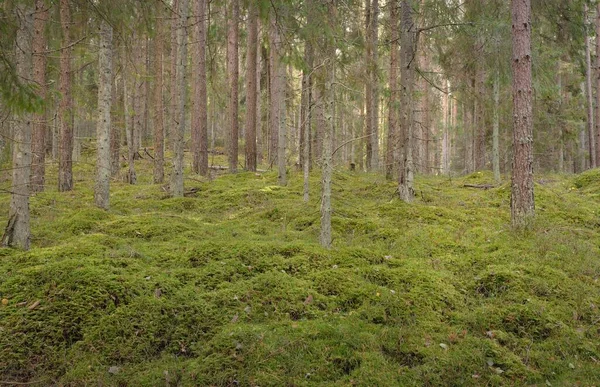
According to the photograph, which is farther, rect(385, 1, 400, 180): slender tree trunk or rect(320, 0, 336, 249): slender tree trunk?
rect(385, 1, 400, 180): slender tree trunk

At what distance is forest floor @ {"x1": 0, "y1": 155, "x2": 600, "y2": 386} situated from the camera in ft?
12.9

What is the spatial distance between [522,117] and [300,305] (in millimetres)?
5091

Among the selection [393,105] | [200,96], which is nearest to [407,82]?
[393,105]

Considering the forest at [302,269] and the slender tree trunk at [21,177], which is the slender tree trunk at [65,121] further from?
the slender tree trunk at [21,177]

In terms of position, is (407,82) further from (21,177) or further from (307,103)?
(21,177)

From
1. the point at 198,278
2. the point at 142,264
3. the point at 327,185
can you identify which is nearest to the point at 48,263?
the point at 142,264

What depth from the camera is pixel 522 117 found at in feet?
22.9

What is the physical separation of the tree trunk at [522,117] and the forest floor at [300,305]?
17.1 inches

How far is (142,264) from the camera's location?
5.59m

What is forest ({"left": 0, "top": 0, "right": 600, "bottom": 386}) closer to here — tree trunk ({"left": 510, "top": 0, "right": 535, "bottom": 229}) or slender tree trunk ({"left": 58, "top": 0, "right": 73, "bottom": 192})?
tree trunk ({"left": 510, "top": 0, "right": 535, "bottom": 229})

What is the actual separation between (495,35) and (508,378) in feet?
28.0

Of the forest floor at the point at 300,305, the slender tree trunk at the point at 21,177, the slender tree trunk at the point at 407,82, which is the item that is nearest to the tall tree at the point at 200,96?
the forest floor at the point at 300,305

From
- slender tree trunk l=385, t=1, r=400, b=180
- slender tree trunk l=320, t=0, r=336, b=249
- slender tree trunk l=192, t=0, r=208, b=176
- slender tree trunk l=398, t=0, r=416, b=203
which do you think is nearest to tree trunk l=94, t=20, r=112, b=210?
slender tree trunk l=320, t=0, r=336, b=249

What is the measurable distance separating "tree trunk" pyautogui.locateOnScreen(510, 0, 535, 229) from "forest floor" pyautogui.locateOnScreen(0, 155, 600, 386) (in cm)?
44
